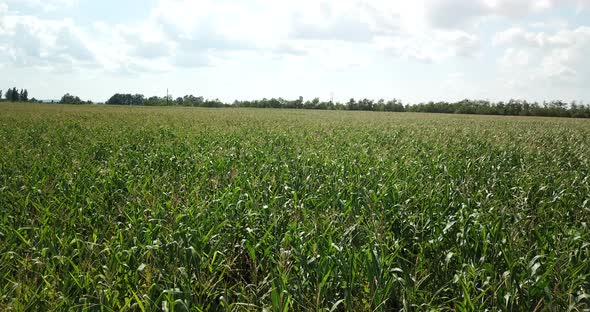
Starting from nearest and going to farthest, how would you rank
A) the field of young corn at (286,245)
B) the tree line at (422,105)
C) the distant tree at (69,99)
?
1. the field of young corn at (286,245)
2. the tree line at (422,105)
3. the distant tree at (69,99)

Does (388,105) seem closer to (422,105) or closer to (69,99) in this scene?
(422,105)

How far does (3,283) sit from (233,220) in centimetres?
238

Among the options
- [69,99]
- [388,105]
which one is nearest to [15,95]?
[69,99]

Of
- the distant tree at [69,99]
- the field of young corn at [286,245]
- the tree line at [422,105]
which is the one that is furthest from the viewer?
the distant tree at [69,99]

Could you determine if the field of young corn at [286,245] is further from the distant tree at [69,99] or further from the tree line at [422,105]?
the distant tree at [69,99]

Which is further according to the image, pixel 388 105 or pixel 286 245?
pixel 388 105

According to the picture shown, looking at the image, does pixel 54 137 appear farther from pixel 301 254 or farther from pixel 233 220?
pixel 301 254

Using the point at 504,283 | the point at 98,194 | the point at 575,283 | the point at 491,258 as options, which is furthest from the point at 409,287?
the point at 98,194

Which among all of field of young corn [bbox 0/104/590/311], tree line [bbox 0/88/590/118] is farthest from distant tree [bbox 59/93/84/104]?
field of young corn [bbox 0/104/590/311]

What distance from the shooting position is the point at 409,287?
3322 mm

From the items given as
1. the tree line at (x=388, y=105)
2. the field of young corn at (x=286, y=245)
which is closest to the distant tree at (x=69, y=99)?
the tree line at (x=388, y=105)

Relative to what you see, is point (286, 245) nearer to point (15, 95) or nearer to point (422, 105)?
point (422, 105)

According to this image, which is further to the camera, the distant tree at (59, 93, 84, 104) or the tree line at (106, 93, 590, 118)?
the distant tree at (59, 93, 84, 104)

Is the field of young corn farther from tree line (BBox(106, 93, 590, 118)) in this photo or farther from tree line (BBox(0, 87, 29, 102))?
tree line (BBox(0, 87, 29, 102))
